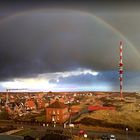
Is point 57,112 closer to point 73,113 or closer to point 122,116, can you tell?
point 73,113

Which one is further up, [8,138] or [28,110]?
[28,110]

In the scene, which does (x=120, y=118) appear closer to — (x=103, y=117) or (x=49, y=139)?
(x=103, y=117)

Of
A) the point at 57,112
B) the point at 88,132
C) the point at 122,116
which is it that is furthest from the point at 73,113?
the point at 122,116

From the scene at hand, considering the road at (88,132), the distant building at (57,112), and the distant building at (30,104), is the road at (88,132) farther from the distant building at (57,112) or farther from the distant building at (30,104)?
the distant building at (30,104)

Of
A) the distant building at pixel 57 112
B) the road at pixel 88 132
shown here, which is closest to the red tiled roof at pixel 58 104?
the distant building at pixel 57 112

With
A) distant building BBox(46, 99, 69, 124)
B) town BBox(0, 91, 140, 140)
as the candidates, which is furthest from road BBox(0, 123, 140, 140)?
distant building BBox(46, 99, 69, 124)

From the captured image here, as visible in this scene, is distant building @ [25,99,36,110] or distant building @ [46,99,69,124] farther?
distant building @ [25,99,36,110]

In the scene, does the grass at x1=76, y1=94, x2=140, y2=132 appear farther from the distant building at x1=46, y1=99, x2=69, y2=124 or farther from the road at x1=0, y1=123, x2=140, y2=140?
the distant building at x1=46, y1=99, x2=69, y2=124

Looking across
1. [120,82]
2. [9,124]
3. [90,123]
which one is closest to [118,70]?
[120,82]
